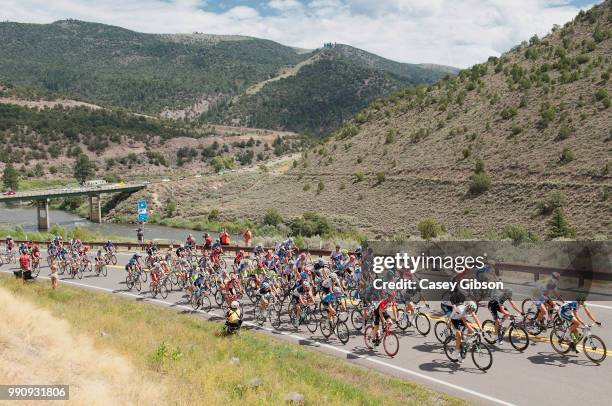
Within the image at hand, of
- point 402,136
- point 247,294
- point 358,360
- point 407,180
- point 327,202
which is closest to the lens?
point 358,360

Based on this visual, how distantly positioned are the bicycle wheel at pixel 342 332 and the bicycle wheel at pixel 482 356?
410 centimetres

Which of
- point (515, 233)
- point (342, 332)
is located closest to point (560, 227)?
point (515, 233)

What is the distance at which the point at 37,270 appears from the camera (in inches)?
1219

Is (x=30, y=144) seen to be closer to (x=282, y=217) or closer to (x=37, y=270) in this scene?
(x=282, y=217)

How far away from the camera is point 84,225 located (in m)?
79.5

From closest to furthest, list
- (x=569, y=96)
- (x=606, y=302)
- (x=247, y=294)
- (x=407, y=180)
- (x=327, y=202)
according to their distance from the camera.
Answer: (x=606, y=302), (x=247, y=294), (x=569, y=96), (x=407, y=180), (x=327, y=202)

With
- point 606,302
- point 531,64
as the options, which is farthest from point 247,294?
point 531,64

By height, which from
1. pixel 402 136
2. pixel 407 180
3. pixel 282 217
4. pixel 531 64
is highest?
pixel 531 64

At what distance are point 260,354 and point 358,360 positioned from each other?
2694 millimetres

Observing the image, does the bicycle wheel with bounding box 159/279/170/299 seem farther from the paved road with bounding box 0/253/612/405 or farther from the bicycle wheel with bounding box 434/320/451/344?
the bicycle wheel with bounding box 434/320/451/344

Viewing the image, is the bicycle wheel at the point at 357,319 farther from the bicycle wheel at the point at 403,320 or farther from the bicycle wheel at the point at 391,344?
→ the bicycle wheel at the point at 391,344

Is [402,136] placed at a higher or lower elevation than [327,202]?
higher

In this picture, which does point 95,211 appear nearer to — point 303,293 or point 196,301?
point 196,301

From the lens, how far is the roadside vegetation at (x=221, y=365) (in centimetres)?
1162
